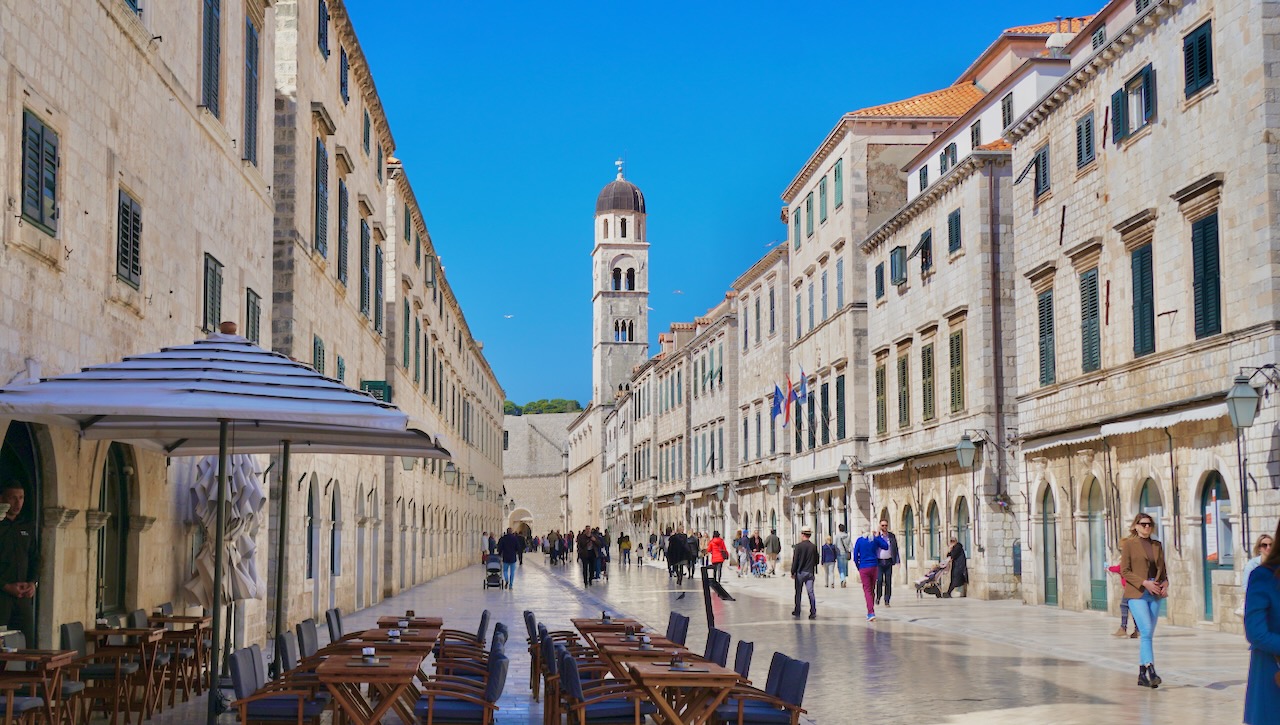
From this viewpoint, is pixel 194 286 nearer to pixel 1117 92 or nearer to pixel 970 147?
pixel 1117 92

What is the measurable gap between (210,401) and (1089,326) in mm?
19061

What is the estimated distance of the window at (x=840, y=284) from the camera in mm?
41031

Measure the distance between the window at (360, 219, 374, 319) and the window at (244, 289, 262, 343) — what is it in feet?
31.6

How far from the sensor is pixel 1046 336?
27219mm

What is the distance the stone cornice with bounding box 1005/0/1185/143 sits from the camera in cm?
2208

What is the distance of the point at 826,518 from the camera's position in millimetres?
43312

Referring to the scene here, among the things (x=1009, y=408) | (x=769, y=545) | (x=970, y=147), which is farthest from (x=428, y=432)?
(x=769, y=545)

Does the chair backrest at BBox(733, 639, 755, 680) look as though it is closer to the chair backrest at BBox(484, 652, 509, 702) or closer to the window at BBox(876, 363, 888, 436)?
the chair backrest at BBox(484, 652, 509, 702)

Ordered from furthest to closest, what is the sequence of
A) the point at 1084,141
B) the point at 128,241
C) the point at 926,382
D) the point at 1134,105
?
the point at 926,382 < the point at 1084,141 < the point at 1134,105 < the point at 128,241

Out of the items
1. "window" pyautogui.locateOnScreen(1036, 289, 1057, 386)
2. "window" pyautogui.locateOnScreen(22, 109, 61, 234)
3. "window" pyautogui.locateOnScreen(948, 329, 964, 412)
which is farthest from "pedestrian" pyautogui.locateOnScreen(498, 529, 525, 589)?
"window" pyautogui.locateOnScreen(22, 109, 61, 234)

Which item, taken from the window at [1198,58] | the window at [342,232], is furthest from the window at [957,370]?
the window at [342,232]

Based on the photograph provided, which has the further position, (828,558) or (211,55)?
(828,558)

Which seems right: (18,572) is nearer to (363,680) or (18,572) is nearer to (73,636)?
(73,636)

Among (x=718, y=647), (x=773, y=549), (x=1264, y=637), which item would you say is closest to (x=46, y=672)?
(x=718, y=647)
